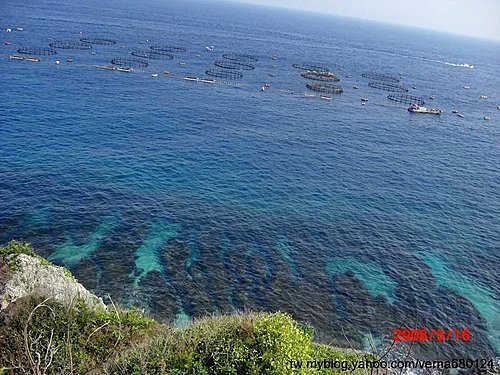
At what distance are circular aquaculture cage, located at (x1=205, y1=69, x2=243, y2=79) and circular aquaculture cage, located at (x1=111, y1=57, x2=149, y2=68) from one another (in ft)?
88.8

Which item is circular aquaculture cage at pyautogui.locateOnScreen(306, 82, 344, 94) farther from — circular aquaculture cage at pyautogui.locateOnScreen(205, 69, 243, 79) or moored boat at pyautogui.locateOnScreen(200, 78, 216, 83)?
moored boat at pyautogui.locateOnScreen(200, 78, 216, 83)

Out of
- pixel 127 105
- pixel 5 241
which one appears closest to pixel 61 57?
pixel 127 105

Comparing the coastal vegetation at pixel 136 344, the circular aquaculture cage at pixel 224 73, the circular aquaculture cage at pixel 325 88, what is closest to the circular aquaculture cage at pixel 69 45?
the circular aquaculture cage at pixel 224 73

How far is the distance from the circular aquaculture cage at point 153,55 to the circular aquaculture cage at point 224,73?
90.6 ft

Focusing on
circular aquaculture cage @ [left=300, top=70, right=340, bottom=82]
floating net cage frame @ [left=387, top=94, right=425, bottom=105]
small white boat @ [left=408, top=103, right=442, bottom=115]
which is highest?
circular aquaculture cage @ [left=300, top=70, right=340, bottom=82]

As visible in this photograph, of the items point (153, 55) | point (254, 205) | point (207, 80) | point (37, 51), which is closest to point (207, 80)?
point (207, 80)

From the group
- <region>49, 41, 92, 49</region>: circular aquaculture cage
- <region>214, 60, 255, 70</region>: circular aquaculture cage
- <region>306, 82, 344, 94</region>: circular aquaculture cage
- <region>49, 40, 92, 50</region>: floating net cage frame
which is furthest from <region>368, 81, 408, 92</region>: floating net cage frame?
<region>49, 41, 92, 49</region>: circular aquaculture cage

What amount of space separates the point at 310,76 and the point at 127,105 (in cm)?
9507

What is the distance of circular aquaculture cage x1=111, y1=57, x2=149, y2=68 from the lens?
163887 mm

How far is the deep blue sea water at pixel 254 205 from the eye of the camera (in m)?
57.4

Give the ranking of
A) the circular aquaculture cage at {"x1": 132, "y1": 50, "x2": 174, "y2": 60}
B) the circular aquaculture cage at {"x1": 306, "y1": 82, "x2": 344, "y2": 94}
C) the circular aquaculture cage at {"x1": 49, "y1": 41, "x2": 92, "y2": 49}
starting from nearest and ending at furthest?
the circular aquaculture cage at {"x1": 306, "y1": 82, "x2": 344, "y2": 94}
the circular aquaculture cage at {"x1": 49, "y1": 41, "x2": 92, "y2": 49}
the circular aquaculture cage at {"x1": 132, "y1": 50, "x2": 174, "y2": 60}

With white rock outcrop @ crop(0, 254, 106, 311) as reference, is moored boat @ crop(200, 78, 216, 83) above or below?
above

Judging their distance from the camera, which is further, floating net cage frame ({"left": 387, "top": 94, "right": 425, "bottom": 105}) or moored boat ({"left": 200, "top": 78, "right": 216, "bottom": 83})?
floating net cage frame ({"left": 387, "top": 94, "right": 425, "bottom": 105})

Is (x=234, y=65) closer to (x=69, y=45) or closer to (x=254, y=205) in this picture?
(x=69, y=45)
